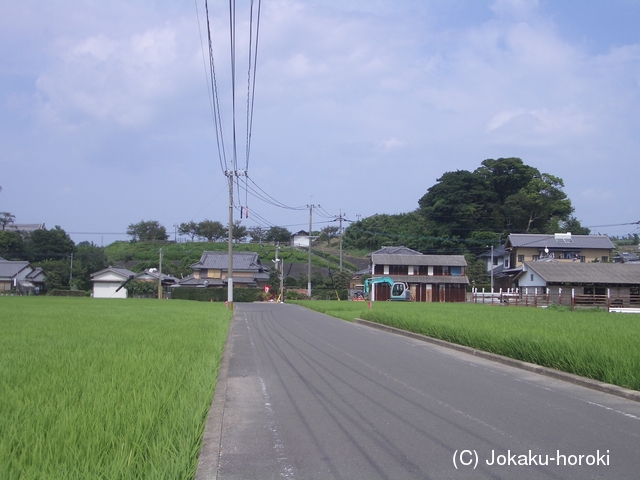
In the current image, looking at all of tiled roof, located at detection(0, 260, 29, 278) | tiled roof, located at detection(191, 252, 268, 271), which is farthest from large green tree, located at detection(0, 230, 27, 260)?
tiled roof, located at detection(191, 252, 268, 271)

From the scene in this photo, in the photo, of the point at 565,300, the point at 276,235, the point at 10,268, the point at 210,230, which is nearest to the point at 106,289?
the point at 10,268

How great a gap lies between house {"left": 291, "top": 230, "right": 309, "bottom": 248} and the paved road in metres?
94.6

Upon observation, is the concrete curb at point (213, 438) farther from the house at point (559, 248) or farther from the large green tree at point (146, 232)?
the large green tree at point (146, 232)

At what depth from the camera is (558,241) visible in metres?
58.4

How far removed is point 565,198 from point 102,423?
238ft

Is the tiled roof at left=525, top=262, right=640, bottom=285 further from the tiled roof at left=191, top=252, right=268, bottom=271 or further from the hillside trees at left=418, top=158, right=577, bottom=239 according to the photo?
the tiled roof at left=191, top=252, right=268, bottom=271

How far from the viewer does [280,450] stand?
5.49 meters

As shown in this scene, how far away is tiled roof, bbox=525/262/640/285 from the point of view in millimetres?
44969

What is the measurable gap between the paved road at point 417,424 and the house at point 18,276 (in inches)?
2521

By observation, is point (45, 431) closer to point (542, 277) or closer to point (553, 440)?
point (553, 440)

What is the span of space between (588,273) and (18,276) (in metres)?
60.1

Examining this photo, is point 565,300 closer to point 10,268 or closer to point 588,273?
point 588,273

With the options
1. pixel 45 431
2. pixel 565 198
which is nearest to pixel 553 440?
pixel 45 431

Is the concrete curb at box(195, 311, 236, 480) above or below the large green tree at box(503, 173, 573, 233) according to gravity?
below
